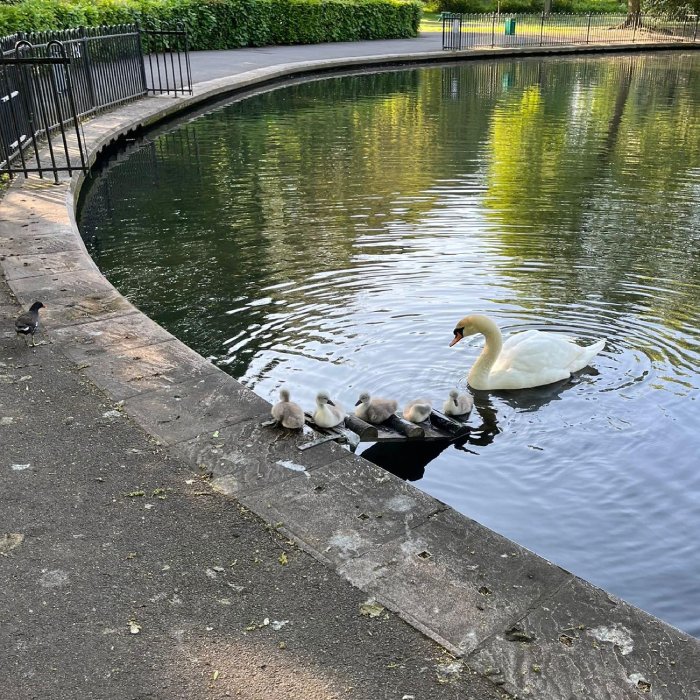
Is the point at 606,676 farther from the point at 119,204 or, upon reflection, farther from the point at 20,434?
the point at 119,204

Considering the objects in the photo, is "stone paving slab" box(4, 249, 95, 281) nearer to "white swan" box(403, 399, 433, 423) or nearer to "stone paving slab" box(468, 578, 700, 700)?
"white swan" box(403, 399, 433, 423)

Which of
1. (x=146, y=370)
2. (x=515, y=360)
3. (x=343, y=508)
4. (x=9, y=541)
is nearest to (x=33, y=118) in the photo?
(x=146, y=370)

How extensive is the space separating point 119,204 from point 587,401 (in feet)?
28.1

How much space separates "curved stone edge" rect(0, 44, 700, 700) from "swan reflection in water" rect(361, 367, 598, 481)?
3.58ft

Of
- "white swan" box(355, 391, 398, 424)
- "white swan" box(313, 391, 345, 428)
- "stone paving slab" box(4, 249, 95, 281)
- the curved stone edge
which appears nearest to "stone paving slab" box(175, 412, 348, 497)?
the curved stone edge

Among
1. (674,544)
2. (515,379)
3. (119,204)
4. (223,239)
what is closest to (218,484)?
(674,544)

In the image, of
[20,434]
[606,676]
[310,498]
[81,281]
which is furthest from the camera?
[81,281]

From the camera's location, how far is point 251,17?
33.6m

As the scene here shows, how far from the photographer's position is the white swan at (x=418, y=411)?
539 centimetres

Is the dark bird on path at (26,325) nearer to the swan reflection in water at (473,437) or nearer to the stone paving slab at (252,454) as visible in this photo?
the stone paving slab at (252,454)

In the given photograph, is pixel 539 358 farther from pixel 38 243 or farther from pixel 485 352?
pixel 38 243

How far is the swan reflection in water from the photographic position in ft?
17.7

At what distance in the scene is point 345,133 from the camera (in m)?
17.7

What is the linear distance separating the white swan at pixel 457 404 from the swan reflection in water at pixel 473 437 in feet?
0.43
